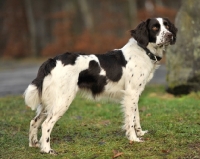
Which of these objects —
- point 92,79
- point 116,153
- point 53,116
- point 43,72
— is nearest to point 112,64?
point 92,79

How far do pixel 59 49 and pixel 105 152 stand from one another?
78.5ft

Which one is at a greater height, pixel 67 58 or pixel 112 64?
pixel 67 58

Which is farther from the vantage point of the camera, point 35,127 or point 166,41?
point 166,41

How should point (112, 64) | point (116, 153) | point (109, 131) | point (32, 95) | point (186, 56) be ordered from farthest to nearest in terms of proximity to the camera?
point (186, 56), point (109, 131), point (112, 64), point (32, 95), point (116, 153)

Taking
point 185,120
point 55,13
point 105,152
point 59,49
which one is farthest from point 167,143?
point 55,13

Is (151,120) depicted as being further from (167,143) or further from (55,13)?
(55,13)

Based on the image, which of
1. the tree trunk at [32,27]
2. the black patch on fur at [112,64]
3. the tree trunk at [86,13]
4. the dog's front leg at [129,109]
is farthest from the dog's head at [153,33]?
the tree trunk at [32,27]

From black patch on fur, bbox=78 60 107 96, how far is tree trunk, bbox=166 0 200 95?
12.8 ft

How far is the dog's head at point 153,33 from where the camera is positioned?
5.90 m

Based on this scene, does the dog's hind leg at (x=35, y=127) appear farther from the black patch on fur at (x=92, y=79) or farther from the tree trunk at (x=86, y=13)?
the tree trunk at (x=86, y=13)

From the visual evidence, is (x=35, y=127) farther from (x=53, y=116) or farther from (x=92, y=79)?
(x=92, y=79)

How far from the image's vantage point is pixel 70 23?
29109 mm

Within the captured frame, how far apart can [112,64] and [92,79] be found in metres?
0.38

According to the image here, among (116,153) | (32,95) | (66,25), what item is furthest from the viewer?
(66,25)
